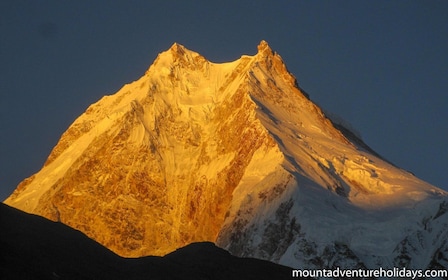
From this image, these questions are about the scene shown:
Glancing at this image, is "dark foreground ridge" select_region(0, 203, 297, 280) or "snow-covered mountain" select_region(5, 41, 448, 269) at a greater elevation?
"snow-covered mountain" select_region(5, 41, 448, 269)

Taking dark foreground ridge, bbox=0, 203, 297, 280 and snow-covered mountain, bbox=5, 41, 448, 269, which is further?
snow-covered mountain, bbox=5, 41, 448, 269

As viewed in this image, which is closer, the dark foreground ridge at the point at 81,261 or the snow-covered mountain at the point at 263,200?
the dark foreground ridge at the point at 81,261

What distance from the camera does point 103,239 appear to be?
186 metres

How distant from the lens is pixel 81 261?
291ft

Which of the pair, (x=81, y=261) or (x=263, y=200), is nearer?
(x=81, y=261)

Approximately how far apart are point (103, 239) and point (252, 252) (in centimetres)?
3520

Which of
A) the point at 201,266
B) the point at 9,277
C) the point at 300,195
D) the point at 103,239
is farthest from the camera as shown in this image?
the point at 103,239

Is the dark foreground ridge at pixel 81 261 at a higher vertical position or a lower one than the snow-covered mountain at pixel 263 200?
lower

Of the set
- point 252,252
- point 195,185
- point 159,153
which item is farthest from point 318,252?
point 159,153

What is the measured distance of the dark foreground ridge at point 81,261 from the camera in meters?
83.7

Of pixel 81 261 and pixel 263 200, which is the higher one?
pixel 263 200

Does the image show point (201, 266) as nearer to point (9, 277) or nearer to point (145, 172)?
point (9, 277)

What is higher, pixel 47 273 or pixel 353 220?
pixel 353 220

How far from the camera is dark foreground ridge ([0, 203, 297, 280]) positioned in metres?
83.7
